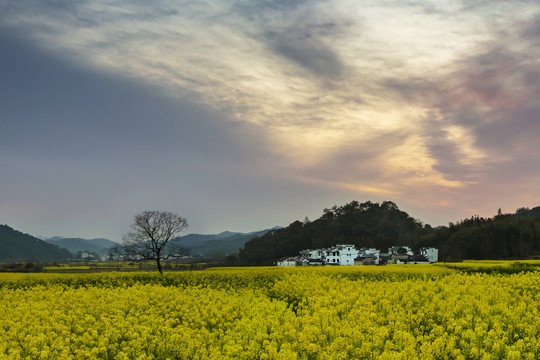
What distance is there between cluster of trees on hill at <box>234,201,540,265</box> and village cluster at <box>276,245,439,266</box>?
13.2 ft

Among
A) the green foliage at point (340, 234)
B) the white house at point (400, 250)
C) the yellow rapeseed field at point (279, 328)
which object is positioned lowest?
the yellow rapeseed field at point (279, 328)

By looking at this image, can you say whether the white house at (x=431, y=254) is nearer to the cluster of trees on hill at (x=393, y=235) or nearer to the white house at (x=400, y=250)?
the cluster of trees on hill at (x=393, y=235)

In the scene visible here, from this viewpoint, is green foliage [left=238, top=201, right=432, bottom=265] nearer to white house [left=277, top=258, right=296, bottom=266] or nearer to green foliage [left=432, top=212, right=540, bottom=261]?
white house [left=277, top=258, right=296, bottom=266]

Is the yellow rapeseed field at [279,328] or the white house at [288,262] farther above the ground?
the yellow rapeseed field at [279,328]

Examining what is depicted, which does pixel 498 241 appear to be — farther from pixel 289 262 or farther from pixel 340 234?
pixel 340 234

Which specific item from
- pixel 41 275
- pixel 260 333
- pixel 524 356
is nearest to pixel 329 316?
pixel 260 333

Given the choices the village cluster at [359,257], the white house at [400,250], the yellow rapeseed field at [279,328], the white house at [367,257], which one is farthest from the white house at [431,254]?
the yellow rapeseed field at [279,328]

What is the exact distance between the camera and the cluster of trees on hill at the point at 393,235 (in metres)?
107

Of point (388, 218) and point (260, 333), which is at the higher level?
point (388, 218)

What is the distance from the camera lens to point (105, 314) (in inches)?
576

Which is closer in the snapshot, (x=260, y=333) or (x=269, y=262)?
(x=260, y=333)

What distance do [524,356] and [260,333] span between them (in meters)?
5.95

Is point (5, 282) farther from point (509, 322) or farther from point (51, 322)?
point (509, 322)

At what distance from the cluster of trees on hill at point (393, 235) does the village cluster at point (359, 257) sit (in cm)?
402
